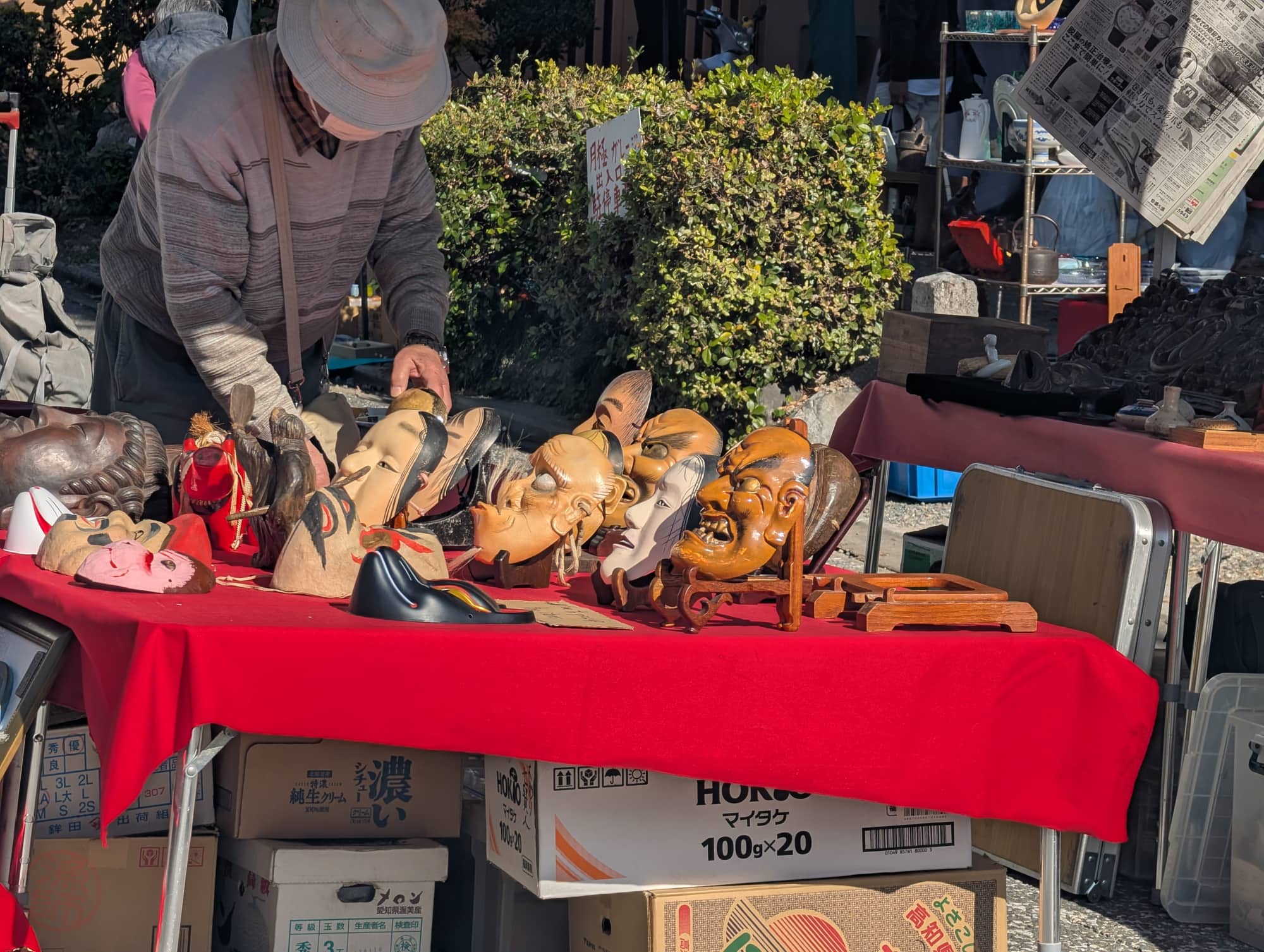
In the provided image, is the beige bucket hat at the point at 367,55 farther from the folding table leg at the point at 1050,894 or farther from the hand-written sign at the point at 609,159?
the hand-written sign at the point at 609,159

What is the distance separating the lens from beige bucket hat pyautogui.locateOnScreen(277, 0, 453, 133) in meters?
2.69

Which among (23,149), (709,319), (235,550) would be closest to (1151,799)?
(235,550)

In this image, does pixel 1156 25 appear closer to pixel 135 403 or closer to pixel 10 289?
pixel 135 403

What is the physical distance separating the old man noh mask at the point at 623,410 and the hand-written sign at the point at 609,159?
4.00 m

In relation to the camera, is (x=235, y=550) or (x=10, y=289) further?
(x=10, y=289)

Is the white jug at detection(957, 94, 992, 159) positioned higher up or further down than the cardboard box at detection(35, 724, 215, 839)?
higher up

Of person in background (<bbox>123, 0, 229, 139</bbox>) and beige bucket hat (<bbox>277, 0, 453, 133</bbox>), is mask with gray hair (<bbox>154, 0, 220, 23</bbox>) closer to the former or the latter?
person in background (<bbox>123, 0, 229, 139</bbox>)

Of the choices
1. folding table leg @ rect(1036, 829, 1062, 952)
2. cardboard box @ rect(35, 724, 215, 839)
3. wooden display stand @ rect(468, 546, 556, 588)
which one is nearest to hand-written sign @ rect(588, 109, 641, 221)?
wooden display stand @ rect(468, 546, 556, 588)

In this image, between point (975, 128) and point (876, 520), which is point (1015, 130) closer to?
point (975, 128)

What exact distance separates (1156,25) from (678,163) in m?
2.73

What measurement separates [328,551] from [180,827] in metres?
0.48

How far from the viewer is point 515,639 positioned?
Result: 2.09 metres

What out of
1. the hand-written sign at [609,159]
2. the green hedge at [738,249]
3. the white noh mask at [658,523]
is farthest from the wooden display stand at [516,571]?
the hand-written sign at [609,159]

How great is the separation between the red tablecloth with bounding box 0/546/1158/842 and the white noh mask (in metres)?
0.19
